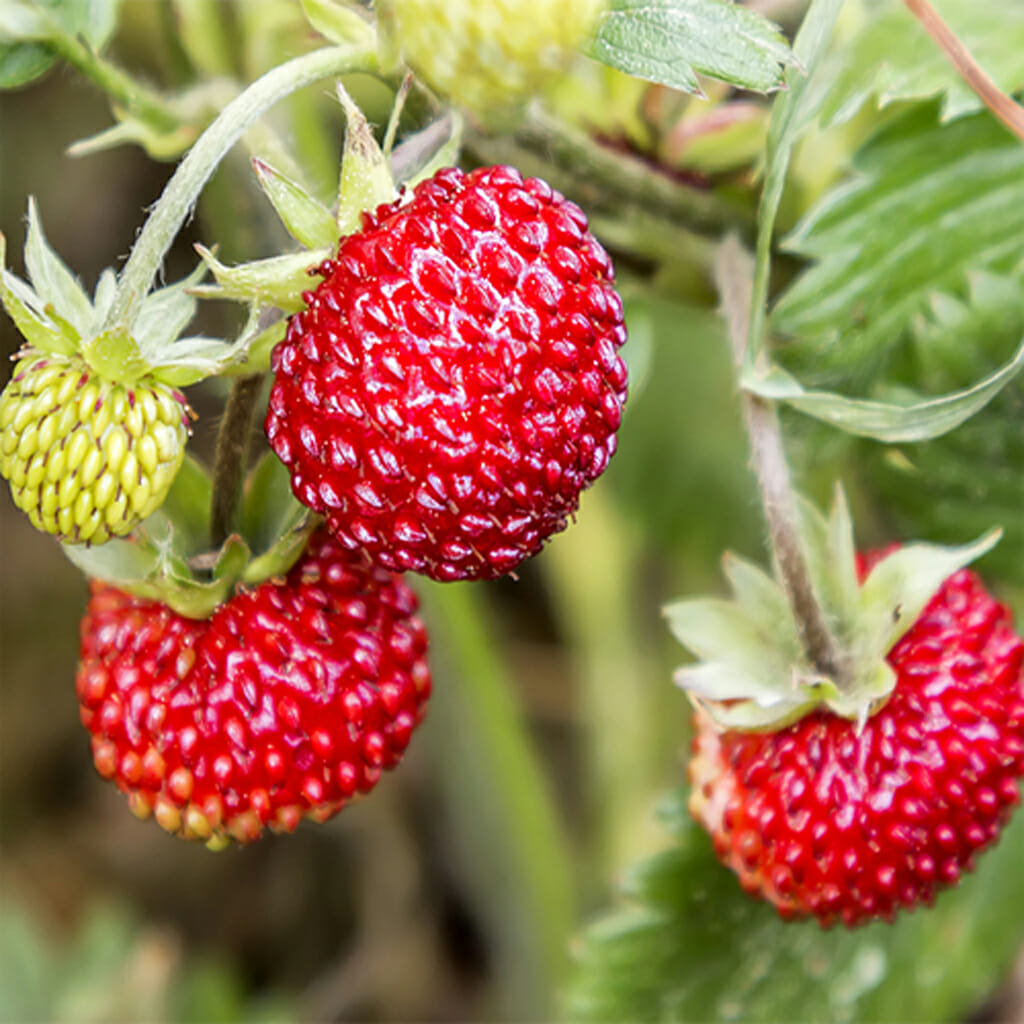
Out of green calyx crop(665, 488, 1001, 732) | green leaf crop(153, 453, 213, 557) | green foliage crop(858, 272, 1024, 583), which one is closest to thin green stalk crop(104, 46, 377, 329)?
green leaf crop(153, 453, 213, 557)

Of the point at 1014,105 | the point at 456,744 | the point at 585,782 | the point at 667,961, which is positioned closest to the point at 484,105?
the point at 1014,105

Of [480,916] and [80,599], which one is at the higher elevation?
[80,599]

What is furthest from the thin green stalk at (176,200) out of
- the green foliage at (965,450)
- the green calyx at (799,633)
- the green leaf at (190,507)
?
the green foliage at (965,450)

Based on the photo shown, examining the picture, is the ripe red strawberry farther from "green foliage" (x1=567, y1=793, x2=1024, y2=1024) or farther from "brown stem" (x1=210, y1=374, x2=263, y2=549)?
"green foliage" (x1=567, y1=793, x2=1024, y2=1024)

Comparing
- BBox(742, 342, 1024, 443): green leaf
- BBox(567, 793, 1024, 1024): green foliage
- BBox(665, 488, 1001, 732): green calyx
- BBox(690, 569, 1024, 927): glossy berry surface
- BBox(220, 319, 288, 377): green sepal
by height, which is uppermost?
BBox(220, 319, 288, 377): green sepal

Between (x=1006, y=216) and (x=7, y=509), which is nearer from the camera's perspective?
(x=1006, y=216)

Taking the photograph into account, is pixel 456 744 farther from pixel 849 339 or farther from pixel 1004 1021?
pixel 849 339
